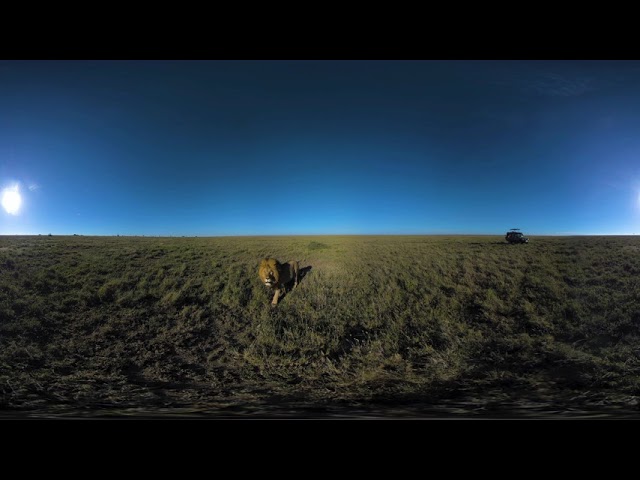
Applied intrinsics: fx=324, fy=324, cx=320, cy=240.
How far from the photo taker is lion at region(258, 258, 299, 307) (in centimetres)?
721

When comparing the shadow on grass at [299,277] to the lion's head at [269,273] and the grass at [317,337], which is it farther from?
the lion's head at [269,273]

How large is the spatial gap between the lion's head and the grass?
0.38m

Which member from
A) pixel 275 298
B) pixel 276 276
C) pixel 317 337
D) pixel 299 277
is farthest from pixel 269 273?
pixel 317 337

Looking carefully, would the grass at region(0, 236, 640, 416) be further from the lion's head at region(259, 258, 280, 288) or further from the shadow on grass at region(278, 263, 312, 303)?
the lion's head at region(259, 258, 280, 288)

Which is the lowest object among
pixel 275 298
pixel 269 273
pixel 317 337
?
pixel 317 337

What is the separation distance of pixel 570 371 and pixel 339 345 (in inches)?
140

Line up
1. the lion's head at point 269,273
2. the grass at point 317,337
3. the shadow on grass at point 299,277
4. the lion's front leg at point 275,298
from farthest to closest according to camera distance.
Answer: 1. the shadow on grass at point 299,277
2. the lion's head at point 269,273
3. the lion's front leg at point 275,298
4. the grass at point 317,337

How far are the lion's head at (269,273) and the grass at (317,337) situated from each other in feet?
1.25

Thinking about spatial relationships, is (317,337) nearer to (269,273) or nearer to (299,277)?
(269,273)

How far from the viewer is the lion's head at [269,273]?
720cm

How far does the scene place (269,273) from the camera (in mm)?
7254

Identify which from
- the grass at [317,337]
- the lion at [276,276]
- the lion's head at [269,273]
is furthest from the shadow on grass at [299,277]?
the lion's head at [269,273]

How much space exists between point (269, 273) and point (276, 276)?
0.58ft

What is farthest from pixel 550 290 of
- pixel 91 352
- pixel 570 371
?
pixel 91 352
